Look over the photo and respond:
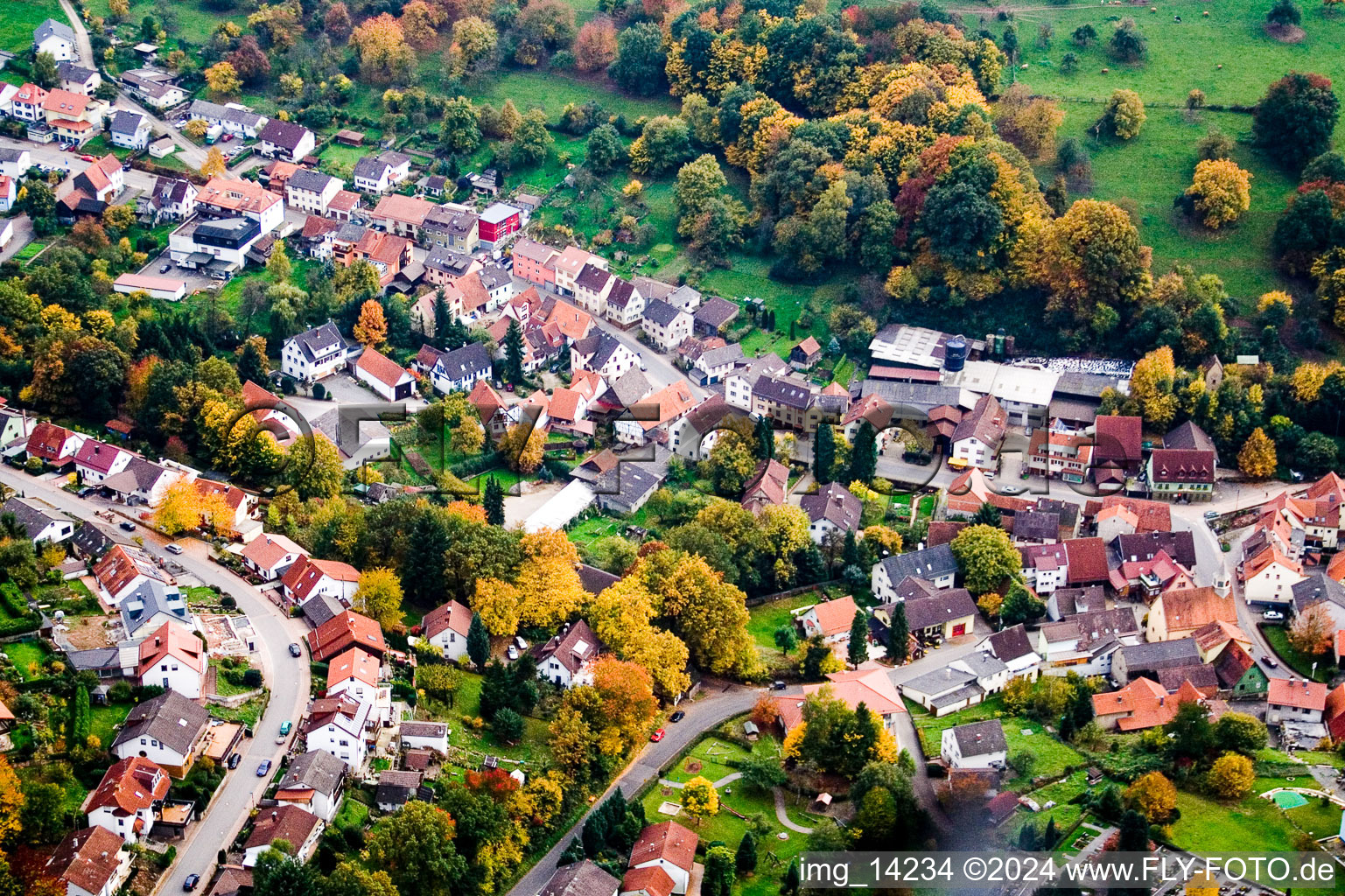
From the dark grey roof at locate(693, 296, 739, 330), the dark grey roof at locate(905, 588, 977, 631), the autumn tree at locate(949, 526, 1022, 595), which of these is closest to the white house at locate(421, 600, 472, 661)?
the dark grey roof at locate(905, 588, 977, 631)

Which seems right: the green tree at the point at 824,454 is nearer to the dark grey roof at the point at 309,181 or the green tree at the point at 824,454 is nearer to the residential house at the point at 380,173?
the residential house at the point at 380,173

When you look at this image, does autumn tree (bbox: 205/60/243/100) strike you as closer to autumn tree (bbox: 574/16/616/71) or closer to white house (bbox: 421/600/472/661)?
autumn tree (bbox: 574/16/616/71)

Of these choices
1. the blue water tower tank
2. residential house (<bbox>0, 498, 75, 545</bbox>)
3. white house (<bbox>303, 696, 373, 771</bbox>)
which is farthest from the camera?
the blue water tower tank

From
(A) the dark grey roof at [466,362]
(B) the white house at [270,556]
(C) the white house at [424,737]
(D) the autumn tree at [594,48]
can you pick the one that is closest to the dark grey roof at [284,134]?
(D) the autumn tree at [594,48]

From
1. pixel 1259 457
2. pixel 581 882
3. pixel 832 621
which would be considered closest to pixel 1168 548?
pixel 1259 457

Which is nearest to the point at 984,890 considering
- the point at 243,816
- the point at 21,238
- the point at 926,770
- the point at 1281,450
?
the point at 926,770

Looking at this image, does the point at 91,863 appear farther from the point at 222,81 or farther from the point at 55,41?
the point at 55,41

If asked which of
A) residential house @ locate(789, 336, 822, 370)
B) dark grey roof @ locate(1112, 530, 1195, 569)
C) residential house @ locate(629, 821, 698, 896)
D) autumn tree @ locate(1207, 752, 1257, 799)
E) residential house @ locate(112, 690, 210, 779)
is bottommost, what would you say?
residential house @ locate(789, 336, 822, 370)
